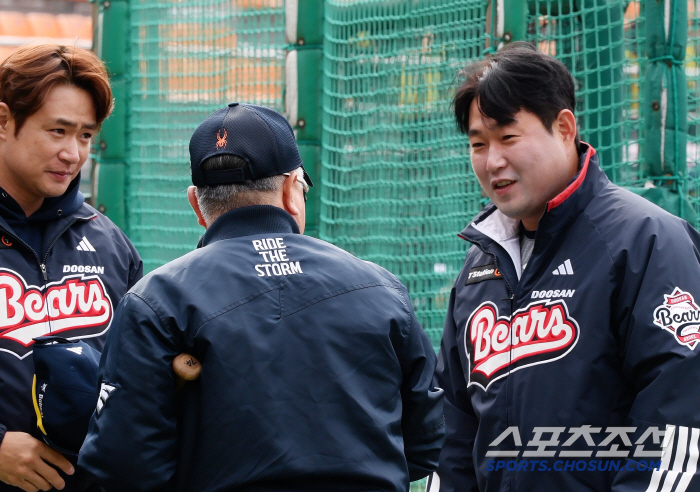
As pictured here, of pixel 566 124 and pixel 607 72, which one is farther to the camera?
pixel 607 72

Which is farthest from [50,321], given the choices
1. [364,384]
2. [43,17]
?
[43,17]

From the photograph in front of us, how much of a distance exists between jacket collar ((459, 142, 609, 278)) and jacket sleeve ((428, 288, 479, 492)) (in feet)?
1.14

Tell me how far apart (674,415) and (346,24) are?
9.94 feet

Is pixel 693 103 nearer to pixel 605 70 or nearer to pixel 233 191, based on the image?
pixel 605 70

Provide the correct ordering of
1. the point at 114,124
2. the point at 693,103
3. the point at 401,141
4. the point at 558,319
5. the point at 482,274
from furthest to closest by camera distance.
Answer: the point at 114,124
the point at 401,141
the point at 693,103
the point at 482,274
the point at 558,319

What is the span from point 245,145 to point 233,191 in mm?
116

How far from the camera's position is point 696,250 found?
7.89 feet

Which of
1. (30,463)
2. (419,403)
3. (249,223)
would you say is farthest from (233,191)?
(30,463)

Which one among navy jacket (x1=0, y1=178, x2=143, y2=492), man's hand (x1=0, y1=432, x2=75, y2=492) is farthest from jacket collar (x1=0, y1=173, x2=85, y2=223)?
man's hand (x1=0, y1=432, x2=75, y2=492)

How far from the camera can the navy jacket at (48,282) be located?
2.70 meters

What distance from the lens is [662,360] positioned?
2252 millimetres

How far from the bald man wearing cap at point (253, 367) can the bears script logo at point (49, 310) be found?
895 millimetres

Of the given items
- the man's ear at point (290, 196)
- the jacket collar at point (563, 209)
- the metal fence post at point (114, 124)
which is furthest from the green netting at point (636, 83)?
the metal fence post at point (114, 124)

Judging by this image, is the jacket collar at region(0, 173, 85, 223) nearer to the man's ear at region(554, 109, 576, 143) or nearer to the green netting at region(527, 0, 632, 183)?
the man's ear at region(554, 109, 576, 143)
